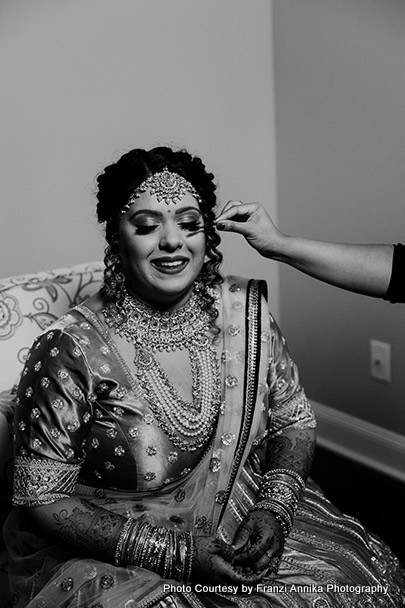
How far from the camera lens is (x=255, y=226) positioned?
2004mm

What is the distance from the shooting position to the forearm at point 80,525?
1.70 m

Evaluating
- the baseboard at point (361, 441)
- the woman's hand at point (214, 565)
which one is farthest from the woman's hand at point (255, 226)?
the baseboard at point (361, 441)

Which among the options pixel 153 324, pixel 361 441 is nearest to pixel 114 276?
pixel 153 324

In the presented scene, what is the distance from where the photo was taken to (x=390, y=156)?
9.89 ft

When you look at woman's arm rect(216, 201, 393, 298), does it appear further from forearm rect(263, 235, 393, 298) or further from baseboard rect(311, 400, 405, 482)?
baseboard rect(311, 400, 405, 482)

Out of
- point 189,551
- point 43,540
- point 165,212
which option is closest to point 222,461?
point 189,551

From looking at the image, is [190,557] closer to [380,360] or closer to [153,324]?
[153,324]

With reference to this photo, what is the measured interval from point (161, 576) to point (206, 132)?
196 cm

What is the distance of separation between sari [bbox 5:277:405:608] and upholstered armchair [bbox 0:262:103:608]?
15 centimetres

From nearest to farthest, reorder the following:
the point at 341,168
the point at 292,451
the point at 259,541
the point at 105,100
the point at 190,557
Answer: the point at 190,557, the point at 259,541, the point at 292,451, the point at 105,100, the point at 341,168

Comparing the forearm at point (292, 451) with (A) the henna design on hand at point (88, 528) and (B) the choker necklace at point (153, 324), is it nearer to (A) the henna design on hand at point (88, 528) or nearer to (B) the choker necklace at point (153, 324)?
(B) the choker necklace at point (153, 324)

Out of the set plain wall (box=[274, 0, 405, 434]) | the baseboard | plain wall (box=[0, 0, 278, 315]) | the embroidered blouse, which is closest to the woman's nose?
the embroidered blouse

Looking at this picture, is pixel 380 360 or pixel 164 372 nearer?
pixel 164 372

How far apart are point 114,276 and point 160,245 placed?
0.45ft
